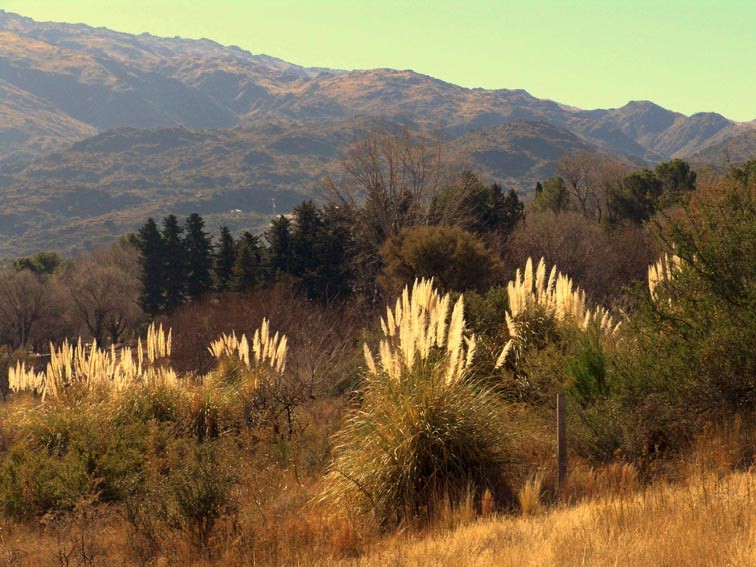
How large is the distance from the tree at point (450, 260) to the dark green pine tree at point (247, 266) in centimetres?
1464

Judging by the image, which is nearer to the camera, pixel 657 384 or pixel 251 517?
pixel 251 517

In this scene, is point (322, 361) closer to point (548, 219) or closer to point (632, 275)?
point (632, 275)

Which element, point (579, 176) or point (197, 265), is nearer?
point (197, 265)

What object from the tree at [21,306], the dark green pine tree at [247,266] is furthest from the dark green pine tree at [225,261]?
the tree at [21,306]

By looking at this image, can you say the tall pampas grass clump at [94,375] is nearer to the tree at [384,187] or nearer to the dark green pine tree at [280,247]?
the tree at [384,187]

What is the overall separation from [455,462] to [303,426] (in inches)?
191

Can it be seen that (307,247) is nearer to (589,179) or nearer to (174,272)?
(174,272)

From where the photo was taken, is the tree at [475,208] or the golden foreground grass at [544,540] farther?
the tree at [475,208]

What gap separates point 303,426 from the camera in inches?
504

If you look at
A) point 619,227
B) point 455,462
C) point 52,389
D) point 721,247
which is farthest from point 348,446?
point 619,227

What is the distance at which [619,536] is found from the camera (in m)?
6.41

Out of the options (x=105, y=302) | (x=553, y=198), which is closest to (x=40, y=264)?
(x=105, y=302)

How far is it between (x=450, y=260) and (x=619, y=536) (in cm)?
2510

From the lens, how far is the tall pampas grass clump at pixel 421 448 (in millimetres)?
8125
